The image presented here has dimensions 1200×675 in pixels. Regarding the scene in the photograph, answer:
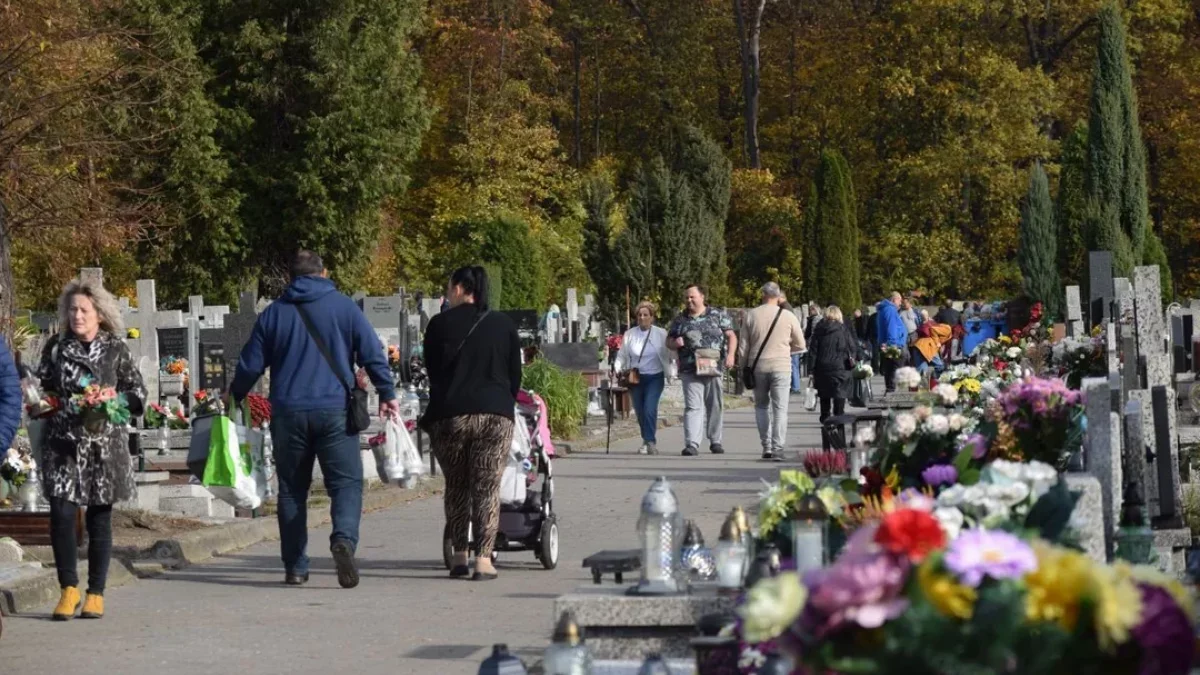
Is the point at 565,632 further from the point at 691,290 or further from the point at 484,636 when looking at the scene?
the point at 691,290

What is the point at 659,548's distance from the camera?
7.85 m

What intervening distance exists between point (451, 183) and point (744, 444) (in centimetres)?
3965

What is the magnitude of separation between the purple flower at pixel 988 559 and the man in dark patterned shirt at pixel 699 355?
19.1 meters

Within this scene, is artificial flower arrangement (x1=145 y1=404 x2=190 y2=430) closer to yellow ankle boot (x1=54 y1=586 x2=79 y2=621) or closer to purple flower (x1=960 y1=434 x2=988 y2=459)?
yellow ankle boot (x1=54 y1=586 x2=79 y2=621)

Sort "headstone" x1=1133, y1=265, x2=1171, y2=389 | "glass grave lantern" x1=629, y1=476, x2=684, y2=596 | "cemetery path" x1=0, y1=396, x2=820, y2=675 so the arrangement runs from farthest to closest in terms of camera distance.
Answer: "headstone" x1=1133, y1=265, x2=1171, y2=389
"cemetery path" x1=0, y1=396, x2=820, y2=675
"glass grave lantern" x1=629, y1=476, x2=684, y2=596

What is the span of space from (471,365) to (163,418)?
940 centimetres

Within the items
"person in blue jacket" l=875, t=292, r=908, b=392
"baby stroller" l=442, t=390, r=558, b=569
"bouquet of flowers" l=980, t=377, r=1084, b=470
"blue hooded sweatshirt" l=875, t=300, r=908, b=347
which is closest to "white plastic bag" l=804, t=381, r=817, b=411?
"person in blue jacket" l=875, t=292, r=908, b=392

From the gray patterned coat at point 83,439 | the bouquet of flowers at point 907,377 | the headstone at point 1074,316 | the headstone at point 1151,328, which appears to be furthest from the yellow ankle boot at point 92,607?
the headstone at point 1074,316

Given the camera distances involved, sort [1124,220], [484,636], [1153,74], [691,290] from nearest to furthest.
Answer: [484,636]
[691,290]
[1124,220]
[1153,74]

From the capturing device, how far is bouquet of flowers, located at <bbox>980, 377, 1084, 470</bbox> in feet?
29.3

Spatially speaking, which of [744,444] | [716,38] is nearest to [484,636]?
[744,444]

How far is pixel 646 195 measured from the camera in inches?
2192

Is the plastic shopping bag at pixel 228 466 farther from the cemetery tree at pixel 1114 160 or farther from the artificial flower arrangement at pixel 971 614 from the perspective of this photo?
the cemetery tree at pixel 1114 160

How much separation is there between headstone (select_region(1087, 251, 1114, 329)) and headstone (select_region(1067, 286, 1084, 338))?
10.3 inches
